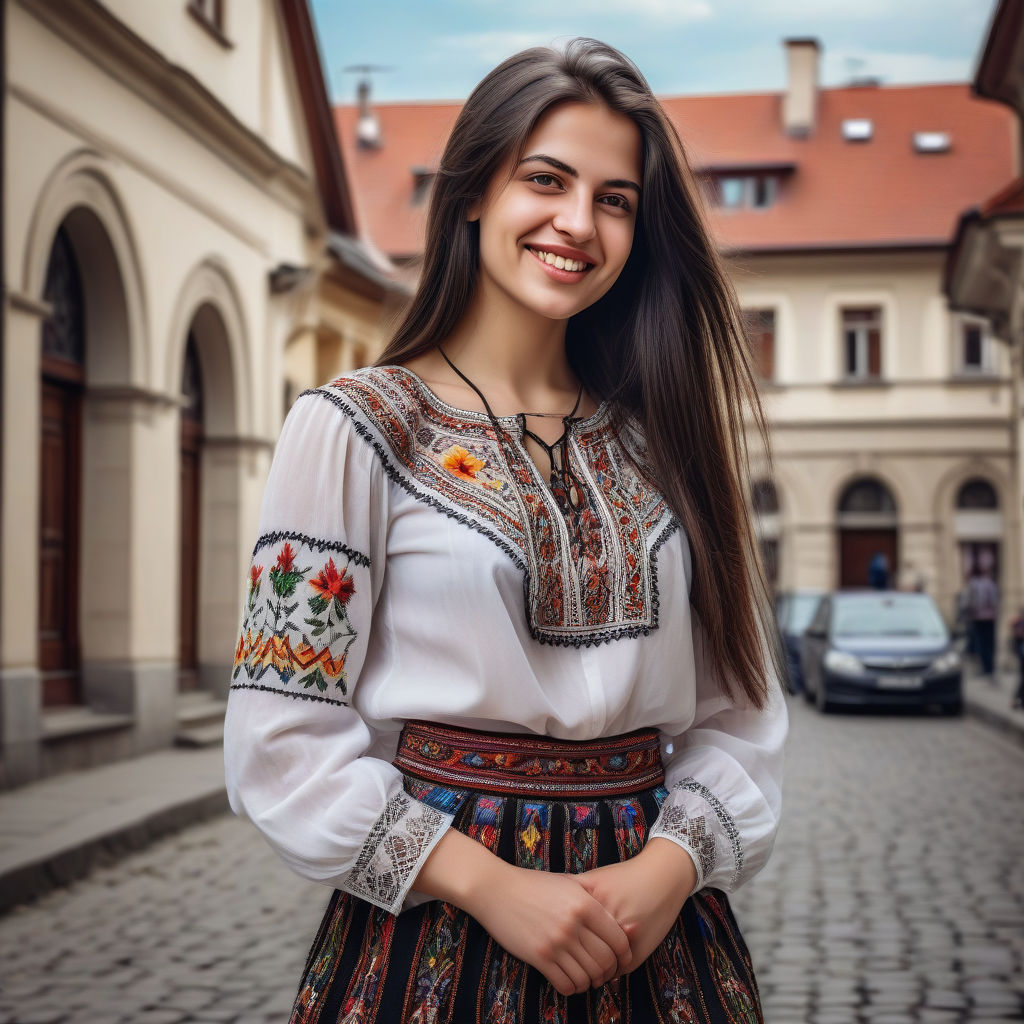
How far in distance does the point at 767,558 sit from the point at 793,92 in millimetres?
39812

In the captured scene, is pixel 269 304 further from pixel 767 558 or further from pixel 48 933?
pixel 767 558

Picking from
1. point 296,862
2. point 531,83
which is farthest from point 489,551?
point 531,83

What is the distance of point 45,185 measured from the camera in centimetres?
1107

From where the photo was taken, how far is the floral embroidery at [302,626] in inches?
75.8

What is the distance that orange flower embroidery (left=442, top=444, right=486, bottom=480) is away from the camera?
6.88 ft

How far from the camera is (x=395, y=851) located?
6.26 feet

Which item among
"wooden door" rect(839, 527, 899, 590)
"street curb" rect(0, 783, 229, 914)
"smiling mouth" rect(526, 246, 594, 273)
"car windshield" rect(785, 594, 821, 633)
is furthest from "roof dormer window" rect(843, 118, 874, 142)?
"smiling mouth" rect(526, 246, 594, 273)

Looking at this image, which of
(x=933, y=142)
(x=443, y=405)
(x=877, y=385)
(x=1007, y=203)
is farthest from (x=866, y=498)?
(x=443, y=405)

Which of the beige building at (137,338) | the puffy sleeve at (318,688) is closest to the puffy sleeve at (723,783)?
the puffy sleeve at (318,688)

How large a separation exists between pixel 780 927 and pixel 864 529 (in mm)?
30901

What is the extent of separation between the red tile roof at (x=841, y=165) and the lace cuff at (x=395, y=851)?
116 feet

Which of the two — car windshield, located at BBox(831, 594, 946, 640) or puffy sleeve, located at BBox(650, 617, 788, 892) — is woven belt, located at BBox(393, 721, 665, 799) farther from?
car windshield, located at BBox(831, 594, 946, 640)

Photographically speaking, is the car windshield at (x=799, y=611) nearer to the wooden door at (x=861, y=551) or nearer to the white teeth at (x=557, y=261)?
the wooden door at (x=861, y=551)

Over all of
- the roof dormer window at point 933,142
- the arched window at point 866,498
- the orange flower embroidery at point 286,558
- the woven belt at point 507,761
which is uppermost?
the roof dormer window at point 933,142
